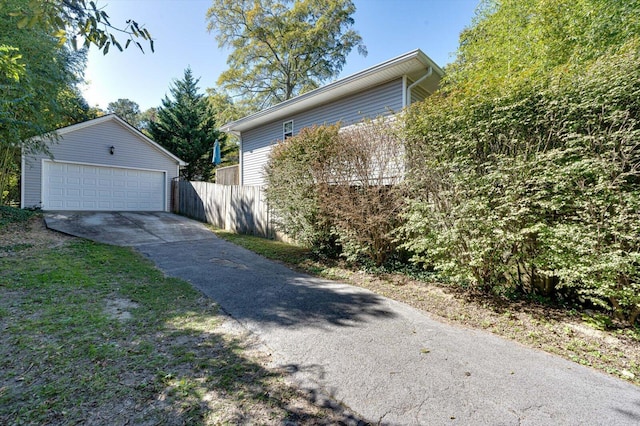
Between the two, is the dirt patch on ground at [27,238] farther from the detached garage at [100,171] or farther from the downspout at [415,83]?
the downspout at [415,83]

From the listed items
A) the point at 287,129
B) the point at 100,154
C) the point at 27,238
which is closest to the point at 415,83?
the point at 287,129

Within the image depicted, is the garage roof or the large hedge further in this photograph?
the garage roof

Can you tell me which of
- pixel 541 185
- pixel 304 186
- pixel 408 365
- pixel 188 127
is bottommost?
pixel 408 365

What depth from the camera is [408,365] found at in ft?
8.89

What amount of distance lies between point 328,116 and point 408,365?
29.7ft

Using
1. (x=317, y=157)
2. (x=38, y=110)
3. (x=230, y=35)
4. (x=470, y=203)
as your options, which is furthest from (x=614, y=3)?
(x=230, y=35)

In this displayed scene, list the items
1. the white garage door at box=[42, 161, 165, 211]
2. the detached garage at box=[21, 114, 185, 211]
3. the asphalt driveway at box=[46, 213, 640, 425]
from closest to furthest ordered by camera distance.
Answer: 1. the asphalt driveway at box=[46, 213, 640, 425]
2. the detached garage at box=[21, 114, 185, 211]
3. the white garage door at box=[42, 161, 165, 211]

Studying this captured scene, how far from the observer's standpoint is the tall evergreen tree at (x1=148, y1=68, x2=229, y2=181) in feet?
64.0

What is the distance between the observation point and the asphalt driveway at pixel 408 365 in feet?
7.06

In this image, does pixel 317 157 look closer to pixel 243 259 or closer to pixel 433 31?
pixel 243 259

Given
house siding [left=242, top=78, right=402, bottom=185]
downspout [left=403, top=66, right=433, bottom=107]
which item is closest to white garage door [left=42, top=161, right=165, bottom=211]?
house siding [left=242, top=78, right=402, bottom=185]

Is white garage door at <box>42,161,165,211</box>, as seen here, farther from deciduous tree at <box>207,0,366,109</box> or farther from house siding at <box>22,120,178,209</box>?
deciduous tree at <box>207,0,366,109</box>

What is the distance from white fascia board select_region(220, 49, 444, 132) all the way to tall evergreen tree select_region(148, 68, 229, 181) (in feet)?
30.6

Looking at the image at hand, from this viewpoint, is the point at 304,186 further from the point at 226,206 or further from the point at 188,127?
the point at 188,127
